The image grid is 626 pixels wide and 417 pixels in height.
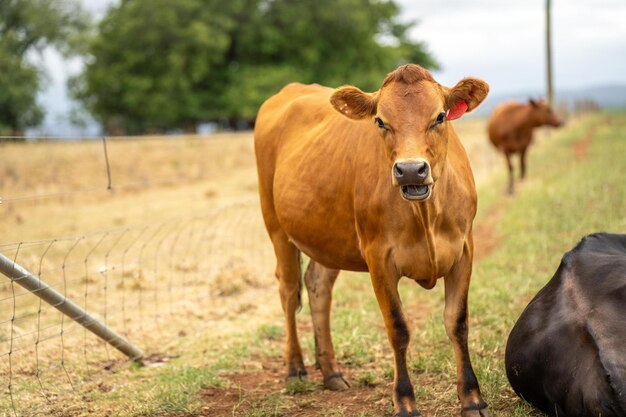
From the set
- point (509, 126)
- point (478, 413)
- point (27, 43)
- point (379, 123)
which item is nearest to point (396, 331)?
point (478, 413)

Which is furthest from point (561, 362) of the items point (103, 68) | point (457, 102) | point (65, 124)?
point (65, 124)

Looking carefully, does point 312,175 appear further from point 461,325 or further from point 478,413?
point 478,413

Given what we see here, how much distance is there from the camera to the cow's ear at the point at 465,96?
13.8ft

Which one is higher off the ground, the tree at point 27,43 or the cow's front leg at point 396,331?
the tree at point 27,43

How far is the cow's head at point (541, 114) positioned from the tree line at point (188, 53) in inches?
781

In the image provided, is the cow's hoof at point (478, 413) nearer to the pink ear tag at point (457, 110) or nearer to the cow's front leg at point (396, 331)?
the cow's front leg at point (396, 331)

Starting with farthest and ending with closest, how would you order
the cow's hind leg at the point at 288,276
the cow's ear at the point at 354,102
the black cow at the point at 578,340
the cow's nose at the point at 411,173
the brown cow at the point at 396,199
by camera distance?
the cow's hind leg at the point at 288,276 → the cow's ear at the point at 354,102 → the brown cow at the point at 396,199 → the cow's nose at the point at 411,173 → the black cow at the point at 578,340

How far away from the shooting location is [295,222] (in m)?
5.14

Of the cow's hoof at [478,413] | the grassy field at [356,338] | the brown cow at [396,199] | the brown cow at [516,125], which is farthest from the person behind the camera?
the brown cow at [516,125]

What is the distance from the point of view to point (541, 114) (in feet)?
54.7

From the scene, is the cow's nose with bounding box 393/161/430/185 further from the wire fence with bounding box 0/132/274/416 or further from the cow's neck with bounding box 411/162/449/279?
the wire fence with bounding box 0/132/274/416

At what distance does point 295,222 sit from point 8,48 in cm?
3190

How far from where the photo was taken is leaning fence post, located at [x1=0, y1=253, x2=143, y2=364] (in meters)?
4.91

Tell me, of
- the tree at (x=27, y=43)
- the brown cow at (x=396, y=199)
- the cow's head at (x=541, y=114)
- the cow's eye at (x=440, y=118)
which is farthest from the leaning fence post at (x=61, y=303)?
the tree at (x=27, y=43)
